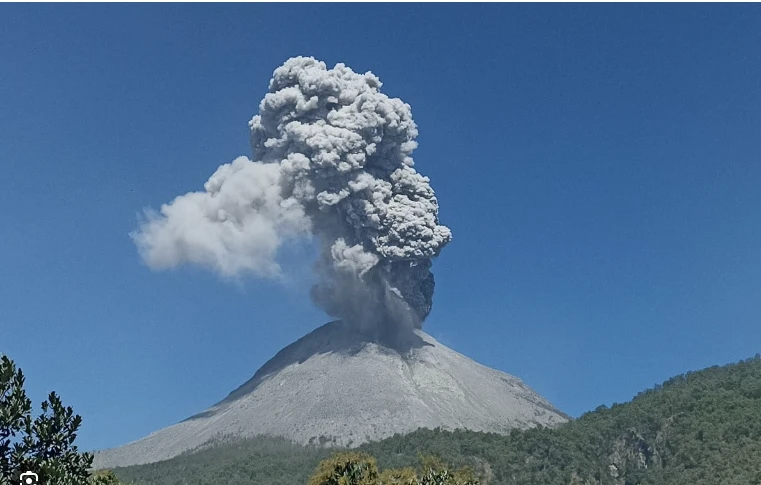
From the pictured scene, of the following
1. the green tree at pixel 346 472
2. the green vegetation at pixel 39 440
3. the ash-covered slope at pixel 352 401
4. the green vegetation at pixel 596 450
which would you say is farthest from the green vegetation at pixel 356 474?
the ash-covered slope at pixel 352 401

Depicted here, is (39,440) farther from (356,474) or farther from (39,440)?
(356,474)

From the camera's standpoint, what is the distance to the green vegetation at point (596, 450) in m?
92.7

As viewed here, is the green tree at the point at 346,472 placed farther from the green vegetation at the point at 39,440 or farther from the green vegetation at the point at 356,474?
the green vegetation at the point at 39,440

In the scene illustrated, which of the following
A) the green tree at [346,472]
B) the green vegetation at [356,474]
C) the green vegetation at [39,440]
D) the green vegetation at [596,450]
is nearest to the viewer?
the green vegetation at [39,440]

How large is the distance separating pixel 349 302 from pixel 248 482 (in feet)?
155

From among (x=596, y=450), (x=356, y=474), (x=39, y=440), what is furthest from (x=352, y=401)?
(x=39, y=440)

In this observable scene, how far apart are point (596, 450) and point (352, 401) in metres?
48.2

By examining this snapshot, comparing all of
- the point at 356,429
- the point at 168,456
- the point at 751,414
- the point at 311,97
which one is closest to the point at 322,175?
the point at 311,97

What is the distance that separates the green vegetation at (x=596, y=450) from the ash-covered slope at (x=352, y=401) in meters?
9.74

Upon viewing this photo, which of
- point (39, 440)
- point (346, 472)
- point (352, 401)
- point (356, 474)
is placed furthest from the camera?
point (352, 401)

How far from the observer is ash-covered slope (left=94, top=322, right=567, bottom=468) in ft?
468

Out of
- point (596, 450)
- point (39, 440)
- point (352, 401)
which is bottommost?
point (39, 440)

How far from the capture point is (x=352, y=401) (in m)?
150

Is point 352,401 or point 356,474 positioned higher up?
point 352,401
